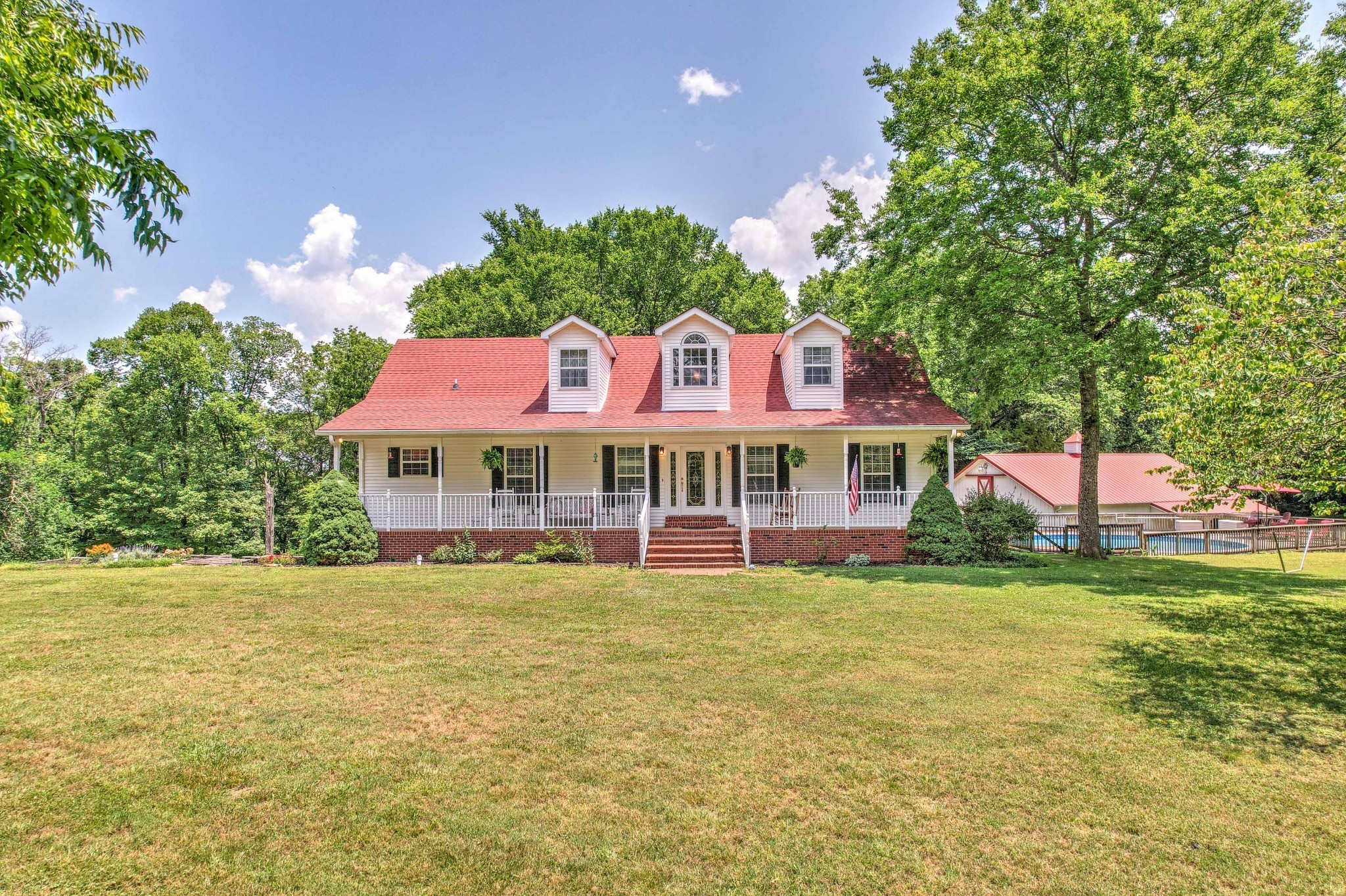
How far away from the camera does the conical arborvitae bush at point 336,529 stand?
15.3 m

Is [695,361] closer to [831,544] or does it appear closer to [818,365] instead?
[818,365]

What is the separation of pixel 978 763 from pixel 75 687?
26.9 feet

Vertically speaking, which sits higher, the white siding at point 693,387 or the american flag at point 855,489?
the white siding at point 693,387

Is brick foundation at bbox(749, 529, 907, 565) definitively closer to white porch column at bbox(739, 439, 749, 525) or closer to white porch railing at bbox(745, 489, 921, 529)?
white porch railing at bbox(745, 489, 921, 529)

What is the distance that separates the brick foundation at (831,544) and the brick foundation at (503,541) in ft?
10.3

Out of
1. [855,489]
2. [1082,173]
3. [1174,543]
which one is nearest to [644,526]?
[855,489]

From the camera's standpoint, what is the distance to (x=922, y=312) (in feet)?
59.0

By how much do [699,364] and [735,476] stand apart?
10.8 ft

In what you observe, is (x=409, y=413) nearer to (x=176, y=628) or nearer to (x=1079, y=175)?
(x=176, y=628)

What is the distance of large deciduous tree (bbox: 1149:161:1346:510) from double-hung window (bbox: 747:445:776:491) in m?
10.1

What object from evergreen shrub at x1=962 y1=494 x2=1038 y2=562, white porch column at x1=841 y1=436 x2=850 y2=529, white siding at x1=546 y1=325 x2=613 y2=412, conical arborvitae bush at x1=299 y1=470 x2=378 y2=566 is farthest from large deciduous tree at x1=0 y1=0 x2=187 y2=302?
evergreen shrub at x1=962 y1=494 x2=1038 y2=562

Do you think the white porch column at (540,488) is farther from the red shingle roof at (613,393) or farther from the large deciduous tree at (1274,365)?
the large deciduous tree at (1274,365)

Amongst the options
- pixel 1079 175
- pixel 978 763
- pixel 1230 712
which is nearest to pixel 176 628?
pixel 978 763

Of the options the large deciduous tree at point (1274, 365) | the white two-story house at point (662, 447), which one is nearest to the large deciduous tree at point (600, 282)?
the white two-story house at point (662, 447)
